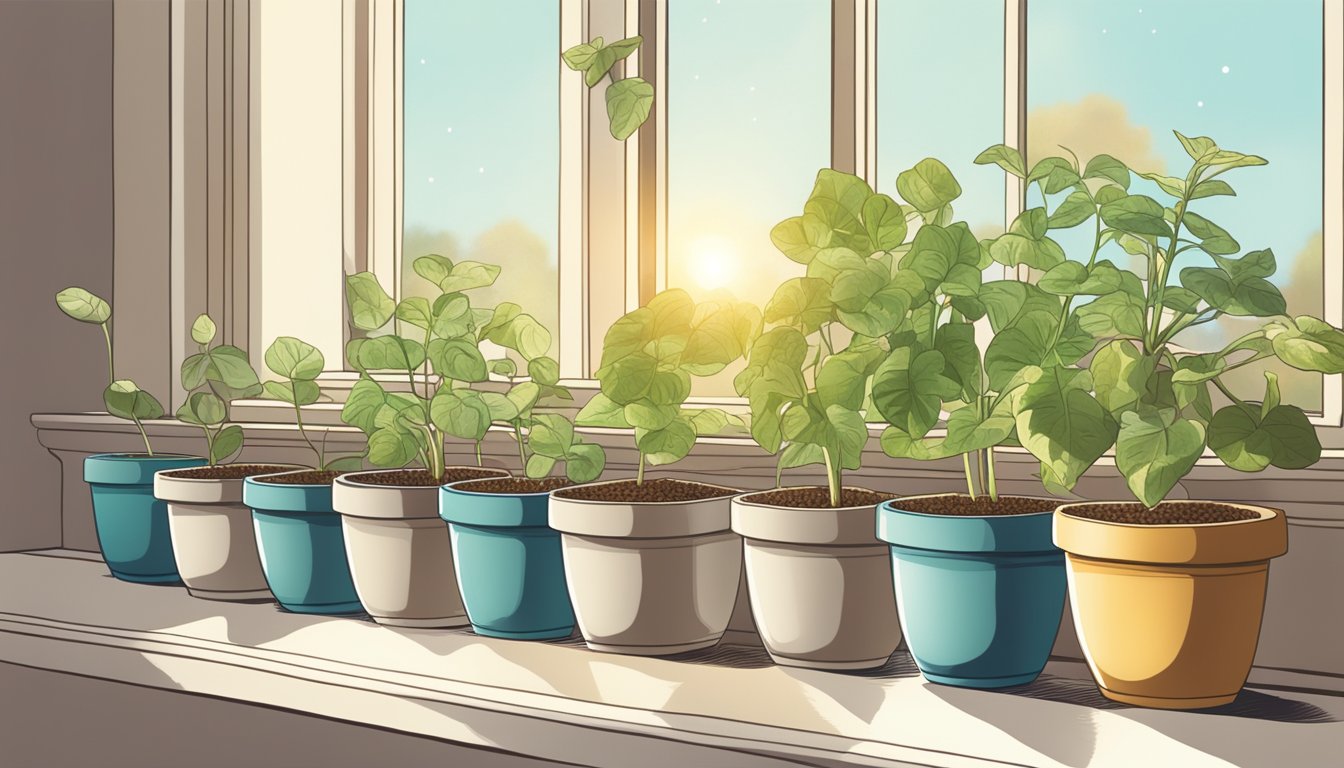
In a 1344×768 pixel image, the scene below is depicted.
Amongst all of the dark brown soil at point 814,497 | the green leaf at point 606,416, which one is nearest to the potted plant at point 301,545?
the green leaf at point 606,416

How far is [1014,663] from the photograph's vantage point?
86 centimetres

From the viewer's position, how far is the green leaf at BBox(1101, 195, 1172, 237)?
815 millimetres

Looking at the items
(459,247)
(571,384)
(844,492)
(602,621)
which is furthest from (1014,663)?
(459,247)

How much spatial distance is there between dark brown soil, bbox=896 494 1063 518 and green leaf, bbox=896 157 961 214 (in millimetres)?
252

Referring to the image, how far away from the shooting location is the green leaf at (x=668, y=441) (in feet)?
3.28

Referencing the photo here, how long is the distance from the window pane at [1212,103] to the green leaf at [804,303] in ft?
1.33

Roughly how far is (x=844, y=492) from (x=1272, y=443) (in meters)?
0.35

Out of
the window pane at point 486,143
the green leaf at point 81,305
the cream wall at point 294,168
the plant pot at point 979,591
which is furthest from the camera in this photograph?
the cream wall at point 294,168

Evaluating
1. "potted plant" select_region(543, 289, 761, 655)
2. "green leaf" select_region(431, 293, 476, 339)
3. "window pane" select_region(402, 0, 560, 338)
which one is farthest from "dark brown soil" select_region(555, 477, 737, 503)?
"window pane" select_region(402, 0, 560, 338)

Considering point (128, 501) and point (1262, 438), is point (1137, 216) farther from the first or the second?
point (128, 501)

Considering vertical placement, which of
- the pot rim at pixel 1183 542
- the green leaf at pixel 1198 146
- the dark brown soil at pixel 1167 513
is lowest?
the pot rim at pixel 1183 542

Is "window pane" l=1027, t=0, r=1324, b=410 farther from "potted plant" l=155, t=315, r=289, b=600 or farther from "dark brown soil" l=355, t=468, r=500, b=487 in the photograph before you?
"potted plant" l=155, t=315, r=289, b=600

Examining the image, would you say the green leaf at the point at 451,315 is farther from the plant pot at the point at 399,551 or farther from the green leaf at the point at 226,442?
the green leaf at the point at 226,442

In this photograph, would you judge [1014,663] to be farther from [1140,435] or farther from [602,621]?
[602,621]
